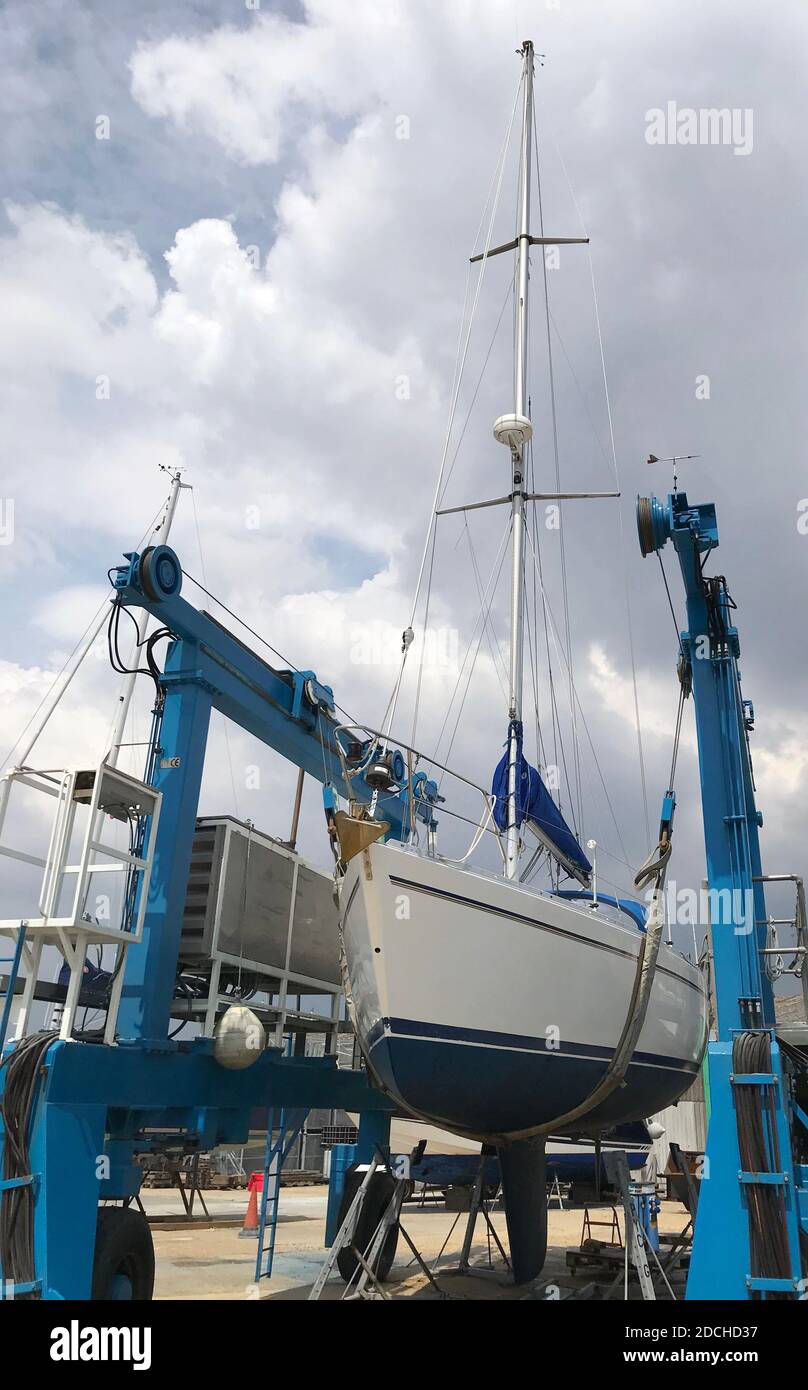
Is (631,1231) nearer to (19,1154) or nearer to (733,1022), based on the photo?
(733,1022)

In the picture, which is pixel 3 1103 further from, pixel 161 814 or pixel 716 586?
pixel 716 586

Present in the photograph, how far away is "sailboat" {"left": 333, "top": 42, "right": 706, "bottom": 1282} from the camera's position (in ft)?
21.9

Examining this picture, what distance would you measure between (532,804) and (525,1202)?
11.9 ft

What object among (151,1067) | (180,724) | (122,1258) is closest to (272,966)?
(151,1067)

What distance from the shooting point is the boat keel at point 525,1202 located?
8.41 meters

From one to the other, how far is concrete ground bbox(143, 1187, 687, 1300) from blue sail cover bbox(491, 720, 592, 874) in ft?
14.1

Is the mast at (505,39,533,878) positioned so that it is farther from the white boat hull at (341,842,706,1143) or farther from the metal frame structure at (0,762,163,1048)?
the metal frame structure at (0,762,163,1048)

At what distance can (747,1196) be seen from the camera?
5.75 m

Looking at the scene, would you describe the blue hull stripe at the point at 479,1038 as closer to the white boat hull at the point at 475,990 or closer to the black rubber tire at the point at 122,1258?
the white boat hull at the point at 475,990

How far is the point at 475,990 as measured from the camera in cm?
679

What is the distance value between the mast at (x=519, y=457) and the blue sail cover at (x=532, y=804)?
72 millimetres

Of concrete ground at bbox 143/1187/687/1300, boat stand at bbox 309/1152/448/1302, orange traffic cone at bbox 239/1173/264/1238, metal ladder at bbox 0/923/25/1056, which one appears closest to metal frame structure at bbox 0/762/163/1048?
metal ladder at bbox 0/923/25/1056

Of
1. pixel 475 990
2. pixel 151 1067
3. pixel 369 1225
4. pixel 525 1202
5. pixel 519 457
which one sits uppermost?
pixel 519 457
